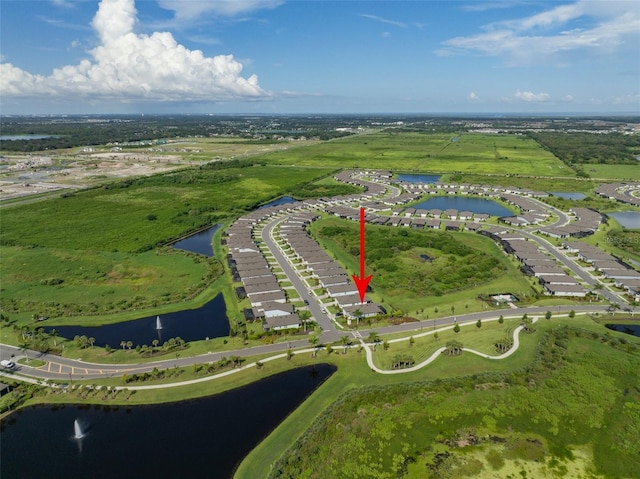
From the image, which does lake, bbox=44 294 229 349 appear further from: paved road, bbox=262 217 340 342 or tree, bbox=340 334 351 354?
tree, bbox=340 334 351 354

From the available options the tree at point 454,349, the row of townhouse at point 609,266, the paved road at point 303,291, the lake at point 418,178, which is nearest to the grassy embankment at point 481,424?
the tree at point 454,349

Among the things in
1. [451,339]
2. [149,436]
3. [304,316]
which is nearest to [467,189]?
[451,339]

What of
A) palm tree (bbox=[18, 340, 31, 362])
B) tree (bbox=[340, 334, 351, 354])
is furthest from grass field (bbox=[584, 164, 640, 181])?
palm tree (bbox=[18, 340, 31, 362])

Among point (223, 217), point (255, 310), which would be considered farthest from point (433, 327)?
point (223, 217)

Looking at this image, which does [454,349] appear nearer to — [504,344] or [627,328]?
[504,344]

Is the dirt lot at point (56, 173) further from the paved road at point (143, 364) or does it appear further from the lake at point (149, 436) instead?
the lake at point (149, 436)
